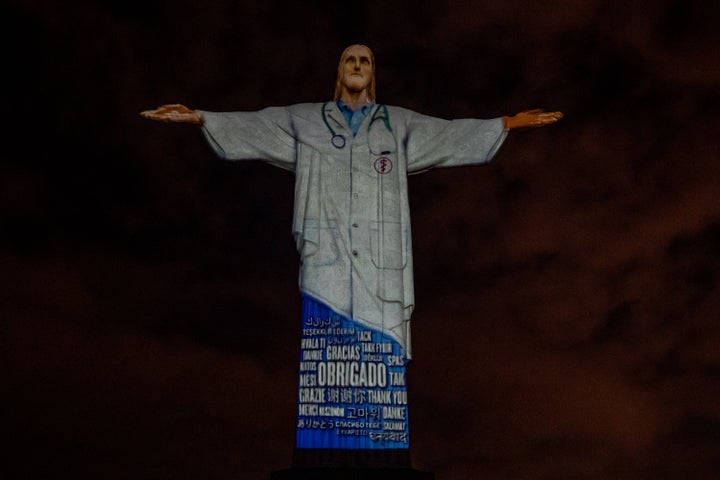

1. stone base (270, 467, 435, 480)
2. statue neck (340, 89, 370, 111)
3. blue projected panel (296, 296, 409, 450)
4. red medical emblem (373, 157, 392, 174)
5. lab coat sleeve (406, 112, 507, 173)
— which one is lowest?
stone base (270, 467, 435, 480)

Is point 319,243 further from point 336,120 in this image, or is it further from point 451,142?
point 451,142

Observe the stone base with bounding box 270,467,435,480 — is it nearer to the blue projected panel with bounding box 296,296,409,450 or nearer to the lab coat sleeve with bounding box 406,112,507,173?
the blue projected panel with bounding box 296,296,409,450

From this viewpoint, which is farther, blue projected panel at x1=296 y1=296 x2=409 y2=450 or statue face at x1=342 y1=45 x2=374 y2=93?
statue face at x1=342 y1=45 x2=374 y2=93

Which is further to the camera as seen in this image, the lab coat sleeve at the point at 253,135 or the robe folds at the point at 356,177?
the lab coat sleeve at the point at 253,135

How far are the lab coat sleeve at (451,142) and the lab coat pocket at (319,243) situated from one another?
161 centimetres

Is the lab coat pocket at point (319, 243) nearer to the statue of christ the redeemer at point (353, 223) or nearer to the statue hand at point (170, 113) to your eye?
the statue of christ the redeemer at point (353, 223)

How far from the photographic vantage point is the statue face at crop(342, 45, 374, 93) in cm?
1309

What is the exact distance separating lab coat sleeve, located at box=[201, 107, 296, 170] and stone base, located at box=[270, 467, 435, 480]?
4.36 m

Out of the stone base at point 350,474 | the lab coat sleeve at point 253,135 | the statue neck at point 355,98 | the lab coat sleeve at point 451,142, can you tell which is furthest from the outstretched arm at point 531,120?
the stone base at point 350,474

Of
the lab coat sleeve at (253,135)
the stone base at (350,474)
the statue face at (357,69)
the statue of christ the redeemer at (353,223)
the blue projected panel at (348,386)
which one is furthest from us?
the statue face at (357,69)

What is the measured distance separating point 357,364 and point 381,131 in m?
3.41

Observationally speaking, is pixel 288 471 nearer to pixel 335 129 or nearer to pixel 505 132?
pixel 335 129

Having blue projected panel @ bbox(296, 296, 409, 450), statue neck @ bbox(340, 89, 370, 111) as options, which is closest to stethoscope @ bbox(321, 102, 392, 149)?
statue neck @ bbox(340, 89, 370, 111)

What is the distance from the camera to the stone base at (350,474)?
35.9 feet
